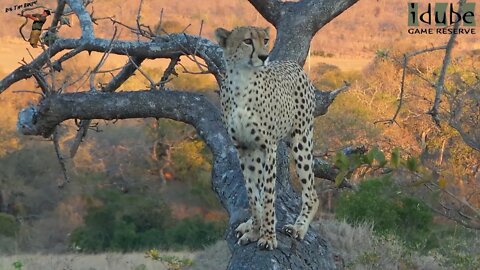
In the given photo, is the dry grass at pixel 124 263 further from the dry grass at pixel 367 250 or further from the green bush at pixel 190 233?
the green bush at pixel 190 233

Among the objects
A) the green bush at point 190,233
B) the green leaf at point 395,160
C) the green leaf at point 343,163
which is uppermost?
the green leaf at point 395,160

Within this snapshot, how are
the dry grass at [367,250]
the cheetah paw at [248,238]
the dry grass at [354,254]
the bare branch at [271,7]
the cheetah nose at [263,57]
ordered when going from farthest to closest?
the dry grass at [354,254], the dry grass at [367,250], the bare branch at [271,7], the cheetah paw at [248,238], the cheetah nose at [263,57]

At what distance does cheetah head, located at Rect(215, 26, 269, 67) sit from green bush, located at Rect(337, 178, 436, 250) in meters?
8.99

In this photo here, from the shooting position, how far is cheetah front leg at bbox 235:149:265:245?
3793 mm

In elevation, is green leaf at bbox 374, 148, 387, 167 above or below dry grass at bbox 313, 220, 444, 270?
above

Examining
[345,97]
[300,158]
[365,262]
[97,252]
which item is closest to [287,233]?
[300,158]

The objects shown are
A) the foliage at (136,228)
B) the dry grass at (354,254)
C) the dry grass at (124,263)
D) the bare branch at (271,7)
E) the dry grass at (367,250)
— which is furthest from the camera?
the foliage at (136,228)

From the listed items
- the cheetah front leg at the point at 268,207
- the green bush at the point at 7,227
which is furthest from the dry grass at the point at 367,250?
the green bush at the point at 7,227

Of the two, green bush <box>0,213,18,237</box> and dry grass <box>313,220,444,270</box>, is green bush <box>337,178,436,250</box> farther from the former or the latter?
green bush <box>0,213,18,237</box>

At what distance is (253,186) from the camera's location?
12.5 ft

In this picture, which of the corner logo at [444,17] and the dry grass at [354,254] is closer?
the corner logo at [444,17]

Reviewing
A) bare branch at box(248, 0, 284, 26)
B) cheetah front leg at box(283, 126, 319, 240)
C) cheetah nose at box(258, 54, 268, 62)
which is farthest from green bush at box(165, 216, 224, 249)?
cheetah nose at box(258, 54, 268, 62)

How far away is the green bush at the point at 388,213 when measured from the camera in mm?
12836

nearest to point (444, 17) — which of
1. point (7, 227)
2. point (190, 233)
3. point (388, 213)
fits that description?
point (388, 213)
